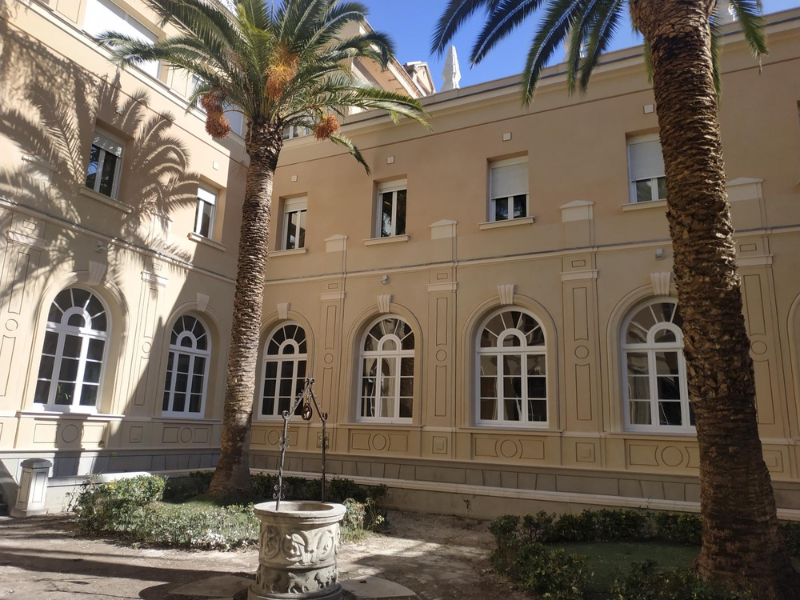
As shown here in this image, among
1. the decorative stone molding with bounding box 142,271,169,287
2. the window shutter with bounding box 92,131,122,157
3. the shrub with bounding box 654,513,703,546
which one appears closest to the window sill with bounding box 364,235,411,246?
the decorative stone molding with bounding box 142,271,169,287

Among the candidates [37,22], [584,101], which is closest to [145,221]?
[37,22]

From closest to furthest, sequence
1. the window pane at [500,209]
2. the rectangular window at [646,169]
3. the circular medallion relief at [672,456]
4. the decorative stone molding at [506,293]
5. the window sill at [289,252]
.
Result: the circular medallion relief at [672,456]
the rectangular window at [646,169]
the decorative stone molding at [506,293]
the window pane at [500,209]
the window sill at [289,252]

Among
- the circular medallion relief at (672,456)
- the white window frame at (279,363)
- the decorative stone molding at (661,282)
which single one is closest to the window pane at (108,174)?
the white window frame at (279,363)

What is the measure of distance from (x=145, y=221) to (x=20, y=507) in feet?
21.2

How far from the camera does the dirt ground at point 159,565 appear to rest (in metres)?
6.70

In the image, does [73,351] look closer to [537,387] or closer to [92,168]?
[92,168]

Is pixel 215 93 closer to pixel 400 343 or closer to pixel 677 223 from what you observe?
pixel 400 343

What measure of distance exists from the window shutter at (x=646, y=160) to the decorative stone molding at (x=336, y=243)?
23.3ft

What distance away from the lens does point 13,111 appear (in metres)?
11.5

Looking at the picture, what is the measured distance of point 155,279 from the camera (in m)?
14.1

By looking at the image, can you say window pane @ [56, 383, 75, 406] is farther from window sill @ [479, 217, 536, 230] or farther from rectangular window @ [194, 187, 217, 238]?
window sill @ [479, 217, 536, 230]

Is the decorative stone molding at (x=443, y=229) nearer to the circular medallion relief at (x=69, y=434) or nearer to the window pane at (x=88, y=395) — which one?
the window pane at (x=88, y=395)

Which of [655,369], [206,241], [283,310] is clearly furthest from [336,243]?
[655,369]

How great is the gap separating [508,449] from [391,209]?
268 inches
